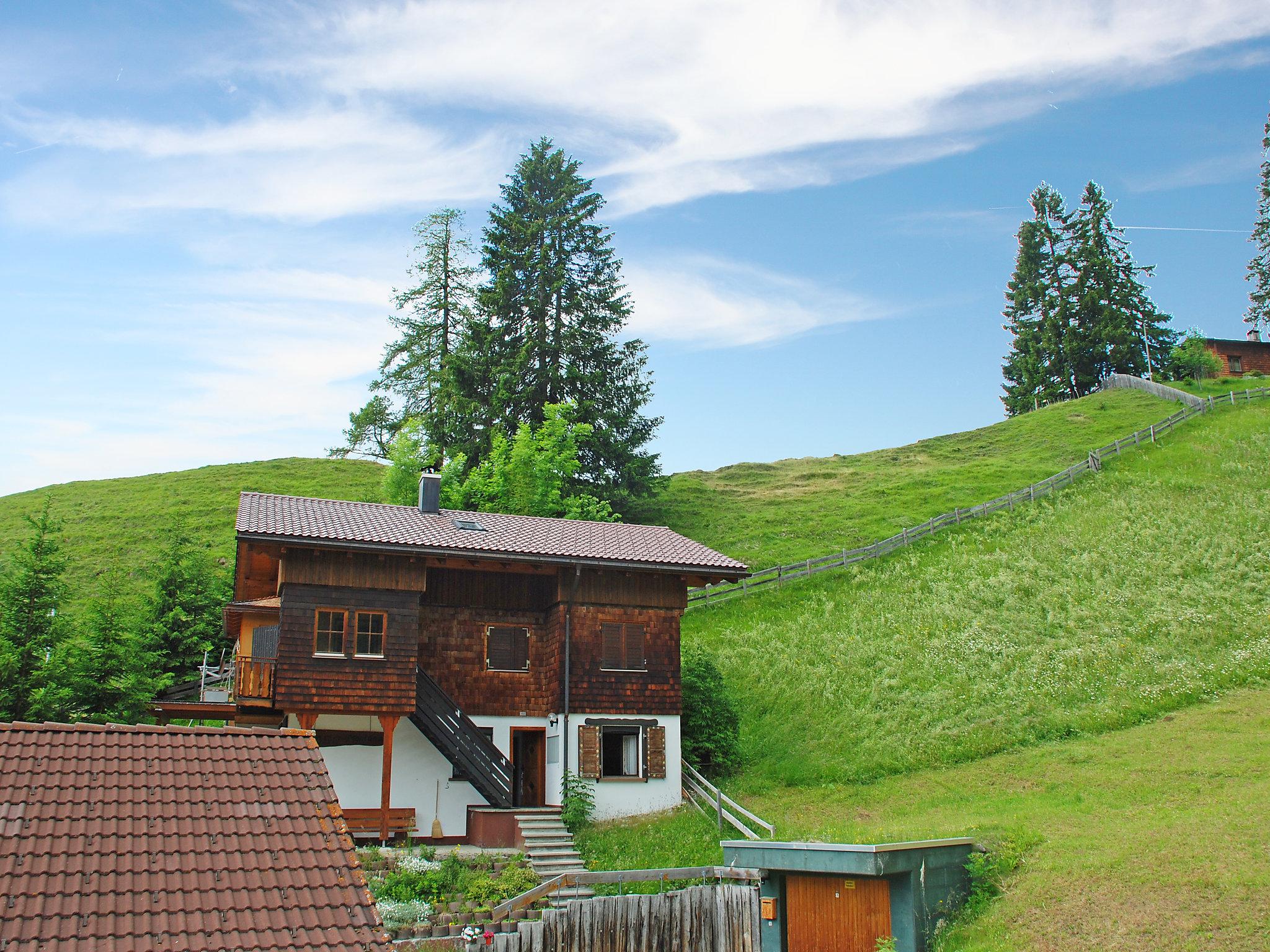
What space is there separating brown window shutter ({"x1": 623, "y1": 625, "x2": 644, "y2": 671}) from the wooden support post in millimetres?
5975

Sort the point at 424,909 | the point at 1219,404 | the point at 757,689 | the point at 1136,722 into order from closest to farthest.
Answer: the point at 424,909, the point at 1136,722, the point at 757,689, the point at 1219,404

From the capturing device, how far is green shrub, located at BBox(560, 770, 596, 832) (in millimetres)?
25141

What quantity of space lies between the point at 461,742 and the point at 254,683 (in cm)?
487

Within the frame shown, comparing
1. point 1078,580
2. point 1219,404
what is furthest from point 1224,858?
point 1219,404

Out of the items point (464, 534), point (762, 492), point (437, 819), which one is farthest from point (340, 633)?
point (762, 492)

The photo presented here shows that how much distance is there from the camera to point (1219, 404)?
68.5 meters

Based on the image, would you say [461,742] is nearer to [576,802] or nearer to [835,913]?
[576,802]

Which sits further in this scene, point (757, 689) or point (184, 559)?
point (184, 559)

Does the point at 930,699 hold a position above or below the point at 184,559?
below

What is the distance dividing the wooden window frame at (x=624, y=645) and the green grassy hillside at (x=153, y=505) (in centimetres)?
2443

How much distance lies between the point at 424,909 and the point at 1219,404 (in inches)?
2583

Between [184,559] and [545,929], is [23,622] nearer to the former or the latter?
[184,559]

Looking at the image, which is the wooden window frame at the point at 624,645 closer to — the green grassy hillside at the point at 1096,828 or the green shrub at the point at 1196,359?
the green grassy hillside at the point at 1096,828

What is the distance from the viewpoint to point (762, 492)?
219 feet
